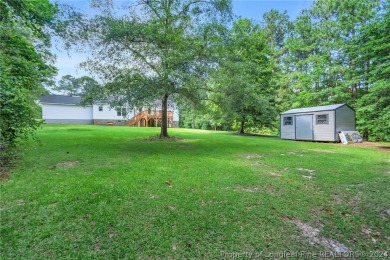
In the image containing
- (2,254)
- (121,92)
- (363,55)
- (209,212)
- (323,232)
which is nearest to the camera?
(2,254)

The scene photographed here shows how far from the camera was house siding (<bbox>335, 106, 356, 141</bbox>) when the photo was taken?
1288 cm

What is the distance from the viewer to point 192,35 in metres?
8.90

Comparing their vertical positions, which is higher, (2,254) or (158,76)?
(158,76)

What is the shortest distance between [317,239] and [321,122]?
1296 cm

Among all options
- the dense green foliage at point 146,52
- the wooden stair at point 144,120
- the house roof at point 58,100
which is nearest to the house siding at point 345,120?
the dense green foliage at point 146,52

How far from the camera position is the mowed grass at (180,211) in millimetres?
2273

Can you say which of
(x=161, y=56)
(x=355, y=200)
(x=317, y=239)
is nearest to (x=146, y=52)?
(x=161, y=56)

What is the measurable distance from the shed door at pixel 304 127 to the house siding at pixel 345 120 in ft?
5.06

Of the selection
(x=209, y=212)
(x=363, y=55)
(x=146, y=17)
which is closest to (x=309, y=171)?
(x=209, y=212)

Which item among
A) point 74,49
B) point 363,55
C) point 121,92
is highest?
point 363,55

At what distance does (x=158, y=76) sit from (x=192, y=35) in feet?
9.40

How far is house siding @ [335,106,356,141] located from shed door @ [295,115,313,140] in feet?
5.06

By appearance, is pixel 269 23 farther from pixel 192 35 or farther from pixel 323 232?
pixel 323 232

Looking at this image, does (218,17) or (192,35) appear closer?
(192,35)
